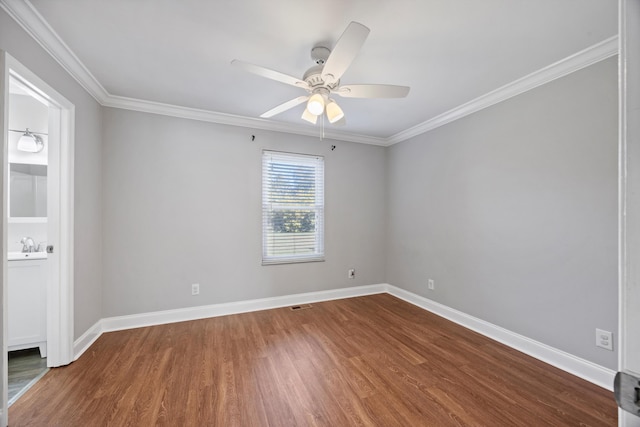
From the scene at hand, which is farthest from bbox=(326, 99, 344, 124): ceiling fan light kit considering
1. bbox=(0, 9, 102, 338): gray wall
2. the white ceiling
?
bbox=(0, 9, 102, 338): gray wall

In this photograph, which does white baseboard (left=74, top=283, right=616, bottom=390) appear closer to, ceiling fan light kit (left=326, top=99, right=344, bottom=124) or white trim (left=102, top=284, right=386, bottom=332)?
white trim (left=102, top=284, right=386, bottom=332)

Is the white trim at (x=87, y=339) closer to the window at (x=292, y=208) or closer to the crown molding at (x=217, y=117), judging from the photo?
the window at (x=292, y=208)

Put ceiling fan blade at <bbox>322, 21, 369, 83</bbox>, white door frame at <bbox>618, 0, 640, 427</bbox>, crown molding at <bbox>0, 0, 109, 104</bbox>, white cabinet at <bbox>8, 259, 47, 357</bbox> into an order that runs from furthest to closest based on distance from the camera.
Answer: white cabinet at <bbox>8, 259, 47, 357</bbox> < crown molding at <bbox>0, 0, 109, 104</bbox> < ceiling fan blade at <bbox>322, 21, 369, 83</bbox> < white door frame at <bbox>618, 0, 640, 427</bbox>

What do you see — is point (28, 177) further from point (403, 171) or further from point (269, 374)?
point (403, 171)

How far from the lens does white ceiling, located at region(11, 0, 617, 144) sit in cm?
157

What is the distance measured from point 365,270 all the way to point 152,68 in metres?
3.56

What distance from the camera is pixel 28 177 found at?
102 inches

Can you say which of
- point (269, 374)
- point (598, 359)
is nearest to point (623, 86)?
point (269, 374)

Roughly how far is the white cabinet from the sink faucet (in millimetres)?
415

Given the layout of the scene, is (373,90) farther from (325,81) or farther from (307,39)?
(307,39)

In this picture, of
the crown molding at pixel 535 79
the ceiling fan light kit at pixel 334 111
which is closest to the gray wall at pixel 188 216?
the ceiling fan light kit at pixel 334 111

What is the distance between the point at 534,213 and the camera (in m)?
2.30

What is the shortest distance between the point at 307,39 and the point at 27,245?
3.33 metres

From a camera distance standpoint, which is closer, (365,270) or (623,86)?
(623,86)
